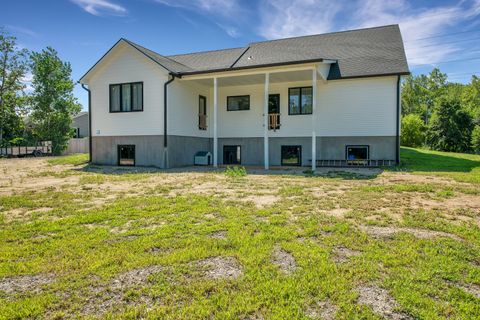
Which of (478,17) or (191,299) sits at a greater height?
(478,17)

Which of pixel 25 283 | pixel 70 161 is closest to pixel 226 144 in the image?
pixel 70 161

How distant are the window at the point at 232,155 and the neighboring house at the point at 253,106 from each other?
0.06 metres

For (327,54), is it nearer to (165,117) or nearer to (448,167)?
(448,167)

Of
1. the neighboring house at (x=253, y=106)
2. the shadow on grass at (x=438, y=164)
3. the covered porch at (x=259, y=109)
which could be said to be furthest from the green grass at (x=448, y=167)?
the covered porch at (x=259, y=109)

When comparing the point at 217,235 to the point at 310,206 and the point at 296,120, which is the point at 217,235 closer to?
the point at 310,206

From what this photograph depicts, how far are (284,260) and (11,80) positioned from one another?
32.8 meters

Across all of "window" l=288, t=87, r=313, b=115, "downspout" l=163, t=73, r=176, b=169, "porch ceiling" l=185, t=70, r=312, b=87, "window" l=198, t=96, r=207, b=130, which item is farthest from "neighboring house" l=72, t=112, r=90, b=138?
"window" l=288, t=87, r=313, b=115

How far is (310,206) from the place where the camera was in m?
6.02

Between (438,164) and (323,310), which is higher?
(438,164)

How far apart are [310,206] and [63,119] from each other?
97.2 feet

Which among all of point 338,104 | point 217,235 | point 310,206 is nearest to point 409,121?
point 338,104

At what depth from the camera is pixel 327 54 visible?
55.4 feet

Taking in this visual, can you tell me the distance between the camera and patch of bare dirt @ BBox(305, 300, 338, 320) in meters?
2.44

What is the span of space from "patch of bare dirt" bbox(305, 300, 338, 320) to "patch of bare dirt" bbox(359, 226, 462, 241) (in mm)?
2003
